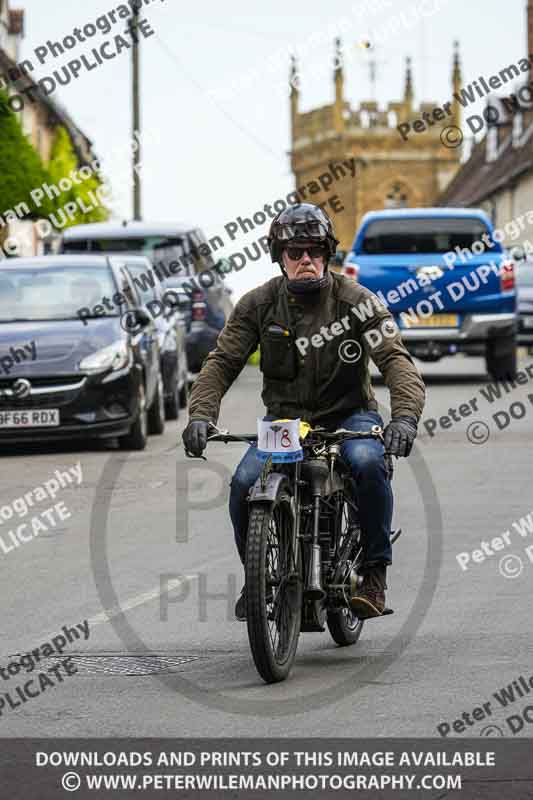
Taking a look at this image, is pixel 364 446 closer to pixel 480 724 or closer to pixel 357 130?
pixel 480 724

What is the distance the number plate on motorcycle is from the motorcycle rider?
0.83ft

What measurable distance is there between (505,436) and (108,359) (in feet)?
12.8

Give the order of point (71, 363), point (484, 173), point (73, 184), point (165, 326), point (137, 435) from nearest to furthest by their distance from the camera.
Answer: point (71, 363)
point (137, 435)
point (165, 326)
point (73, 184)
point (484, 173)

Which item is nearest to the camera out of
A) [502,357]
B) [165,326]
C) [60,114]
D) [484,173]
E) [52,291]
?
[52,291]

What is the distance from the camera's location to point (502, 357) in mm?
25094

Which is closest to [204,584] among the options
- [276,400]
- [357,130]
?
[276,400]

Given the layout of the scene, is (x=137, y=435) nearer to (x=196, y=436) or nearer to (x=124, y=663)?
(x=124, y=663)

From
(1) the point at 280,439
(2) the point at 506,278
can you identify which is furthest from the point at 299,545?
(2) the point at 506,278

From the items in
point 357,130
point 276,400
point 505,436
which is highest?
point 357,130

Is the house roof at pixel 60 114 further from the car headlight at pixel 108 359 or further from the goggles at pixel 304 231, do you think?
the goggles at pixel 304 231

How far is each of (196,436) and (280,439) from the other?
13.3 inches

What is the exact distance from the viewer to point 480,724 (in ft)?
20.3

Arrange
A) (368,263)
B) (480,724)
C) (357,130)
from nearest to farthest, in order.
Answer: (480,724) < (368,263) < (357,130)

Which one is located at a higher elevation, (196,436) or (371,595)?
(196,436)
